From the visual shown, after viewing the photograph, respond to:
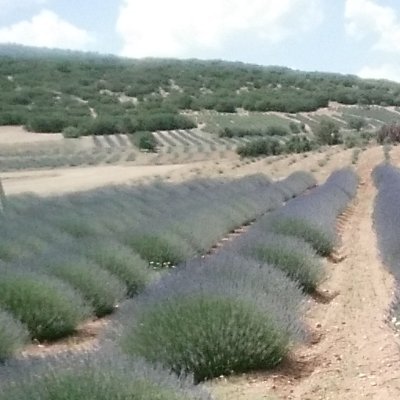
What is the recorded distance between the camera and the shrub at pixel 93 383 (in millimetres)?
5562

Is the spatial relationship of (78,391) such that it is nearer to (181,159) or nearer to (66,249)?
(66,249)

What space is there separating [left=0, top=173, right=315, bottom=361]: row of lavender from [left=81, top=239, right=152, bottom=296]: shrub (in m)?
0.01

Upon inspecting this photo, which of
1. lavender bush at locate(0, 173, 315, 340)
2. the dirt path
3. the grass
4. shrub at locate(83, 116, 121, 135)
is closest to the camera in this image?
the dirt path

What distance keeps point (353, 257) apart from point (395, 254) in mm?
2469

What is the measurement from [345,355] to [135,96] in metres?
97.1

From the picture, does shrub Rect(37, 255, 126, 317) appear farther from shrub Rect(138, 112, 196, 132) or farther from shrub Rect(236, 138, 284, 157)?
shrub Rect(138, 112, 196, 132)

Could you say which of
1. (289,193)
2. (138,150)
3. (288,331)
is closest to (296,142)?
(138,150)

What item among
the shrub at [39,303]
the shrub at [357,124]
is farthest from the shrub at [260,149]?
the shrub at [39,303]

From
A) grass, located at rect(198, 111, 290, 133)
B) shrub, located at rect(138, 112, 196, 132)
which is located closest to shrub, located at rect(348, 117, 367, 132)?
grass, located at rect(198, 111, 290, 133)

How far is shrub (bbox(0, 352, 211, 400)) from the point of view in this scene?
556 cm

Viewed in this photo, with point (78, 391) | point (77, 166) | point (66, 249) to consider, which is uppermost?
point (78, 391)

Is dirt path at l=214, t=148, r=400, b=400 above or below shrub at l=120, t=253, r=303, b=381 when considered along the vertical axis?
below

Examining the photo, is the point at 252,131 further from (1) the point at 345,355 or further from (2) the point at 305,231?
(1) the point at 345,355

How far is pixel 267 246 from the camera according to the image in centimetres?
1337
